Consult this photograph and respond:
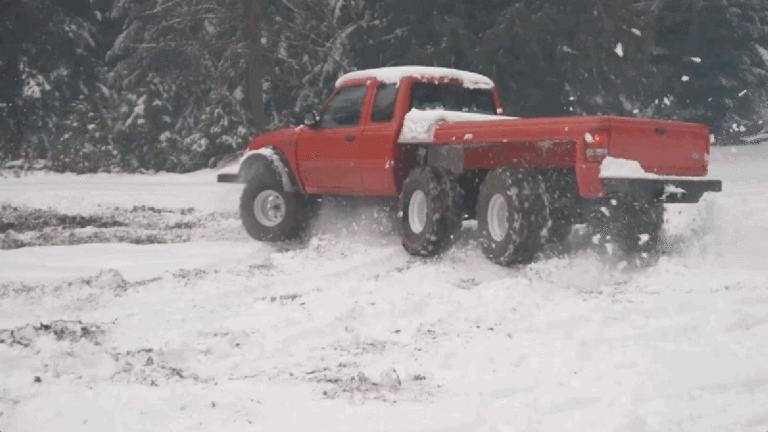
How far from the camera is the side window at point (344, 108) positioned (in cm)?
998

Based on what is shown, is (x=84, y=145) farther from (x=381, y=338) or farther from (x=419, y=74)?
(x=381, y=338)

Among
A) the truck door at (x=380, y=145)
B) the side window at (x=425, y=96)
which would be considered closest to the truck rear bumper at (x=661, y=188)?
the truck door at (x=380, y=145)

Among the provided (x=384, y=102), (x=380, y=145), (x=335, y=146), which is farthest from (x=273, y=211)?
(x=384, y=102)

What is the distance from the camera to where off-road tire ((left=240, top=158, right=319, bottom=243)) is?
34.9 ft

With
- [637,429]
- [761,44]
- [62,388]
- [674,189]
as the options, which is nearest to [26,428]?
[62,388]

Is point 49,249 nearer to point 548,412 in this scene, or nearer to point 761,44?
point 548,412

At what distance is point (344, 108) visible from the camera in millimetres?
10148

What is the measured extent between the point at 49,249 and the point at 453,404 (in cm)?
682

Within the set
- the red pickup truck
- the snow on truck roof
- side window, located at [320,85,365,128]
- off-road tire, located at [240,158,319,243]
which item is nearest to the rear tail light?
the red pickup truck

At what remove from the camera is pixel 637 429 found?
384cm

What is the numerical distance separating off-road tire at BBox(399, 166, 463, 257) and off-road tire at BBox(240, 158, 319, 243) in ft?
6.55

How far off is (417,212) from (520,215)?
1606mm

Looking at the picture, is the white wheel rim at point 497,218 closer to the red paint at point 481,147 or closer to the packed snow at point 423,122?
the red paint at point 481,147

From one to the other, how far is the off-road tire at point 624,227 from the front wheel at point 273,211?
12.5 feet
